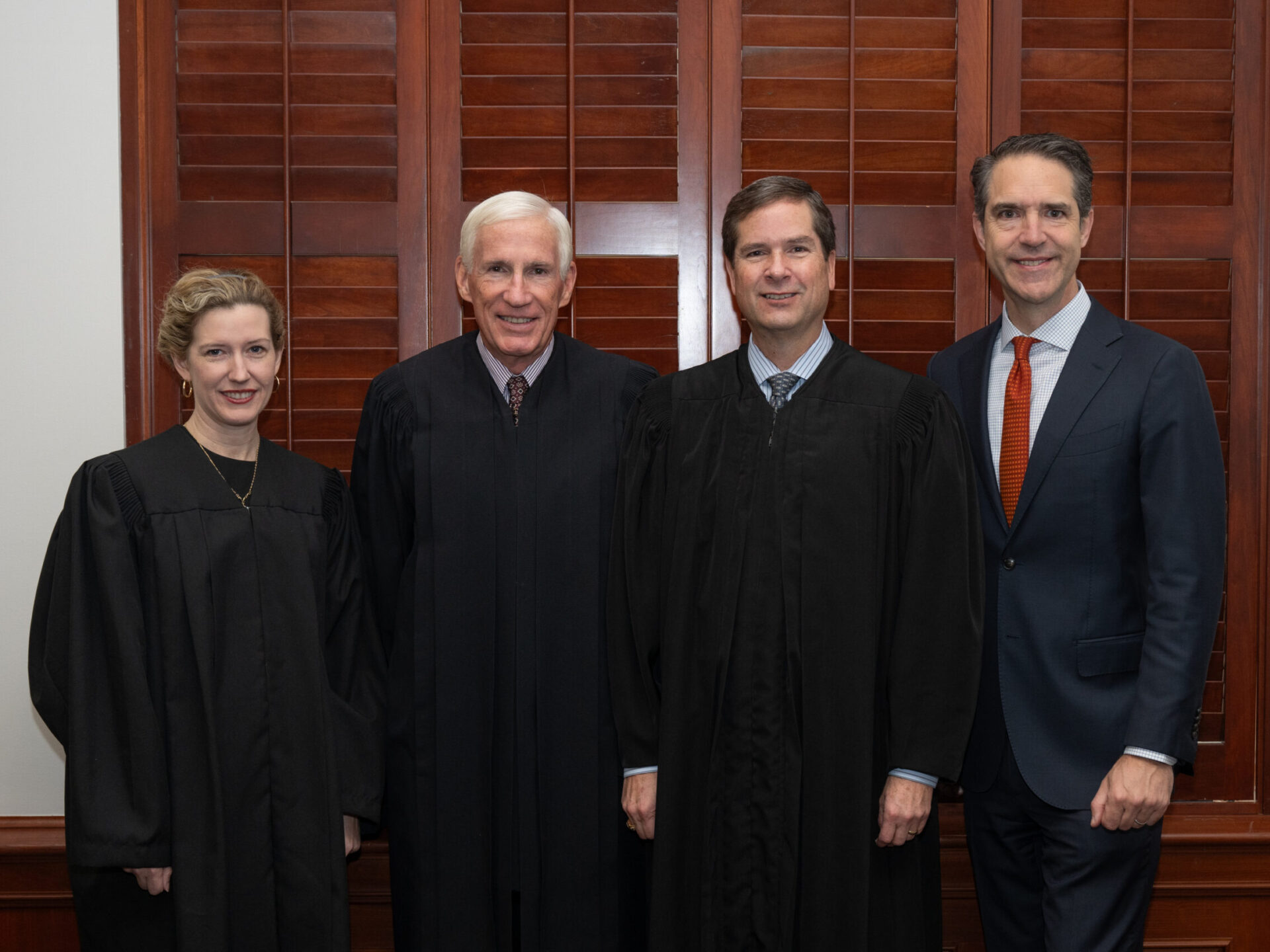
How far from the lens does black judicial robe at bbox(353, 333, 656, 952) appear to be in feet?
6.55

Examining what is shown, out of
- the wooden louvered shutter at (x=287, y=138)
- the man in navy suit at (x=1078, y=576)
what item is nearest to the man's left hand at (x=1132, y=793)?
the man in navy suit at (x=1078, y=576)

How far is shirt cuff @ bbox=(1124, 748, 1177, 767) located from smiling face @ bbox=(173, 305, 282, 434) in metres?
1.75

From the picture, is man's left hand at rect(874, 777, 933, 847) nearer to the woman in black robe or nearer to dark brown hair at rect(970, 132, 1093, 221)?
the woman in black robe

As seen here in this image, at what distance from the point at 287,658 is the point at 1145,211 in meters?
2.34

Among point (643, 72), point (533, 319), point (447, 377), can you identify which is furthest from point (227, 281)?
point (643, 72)

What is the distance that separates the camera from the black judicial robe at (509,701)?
2.00 meters

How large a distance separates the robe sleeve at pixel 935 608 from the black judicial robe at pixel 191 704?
1.10 m

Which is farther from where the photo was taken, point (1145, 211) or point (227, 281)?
point (1145, 211)

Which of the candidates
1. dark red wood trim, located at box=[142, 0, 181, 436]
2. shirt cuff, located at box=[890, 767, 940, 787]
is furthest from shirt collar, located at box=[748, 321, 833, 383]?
dark red wood trim, located at box=[142, 0, 181, 436]

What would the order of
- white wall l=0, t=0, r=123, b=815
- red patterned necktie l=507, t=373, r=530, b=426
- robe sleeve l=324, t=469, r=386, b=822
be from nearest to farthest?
robe sleeve l=324, t=469, r=386, b=822, red patterned necktie l=507, t=373, r=530, b=426, white wall l=0, t=0, r=123, b=815

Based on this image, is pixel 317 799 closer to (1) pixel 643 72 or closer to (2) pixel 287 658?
(2) pixel 287 658

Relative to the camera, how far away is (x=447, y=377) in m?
2.10

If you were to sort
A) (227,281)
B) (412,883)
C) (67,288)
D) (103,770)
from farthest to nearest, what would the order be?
A: (67,288)
(412,883)
(227,281)
(103,770)

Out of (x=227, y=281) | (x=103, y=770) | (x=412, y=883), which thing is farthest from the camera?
(x=412, y=883)
